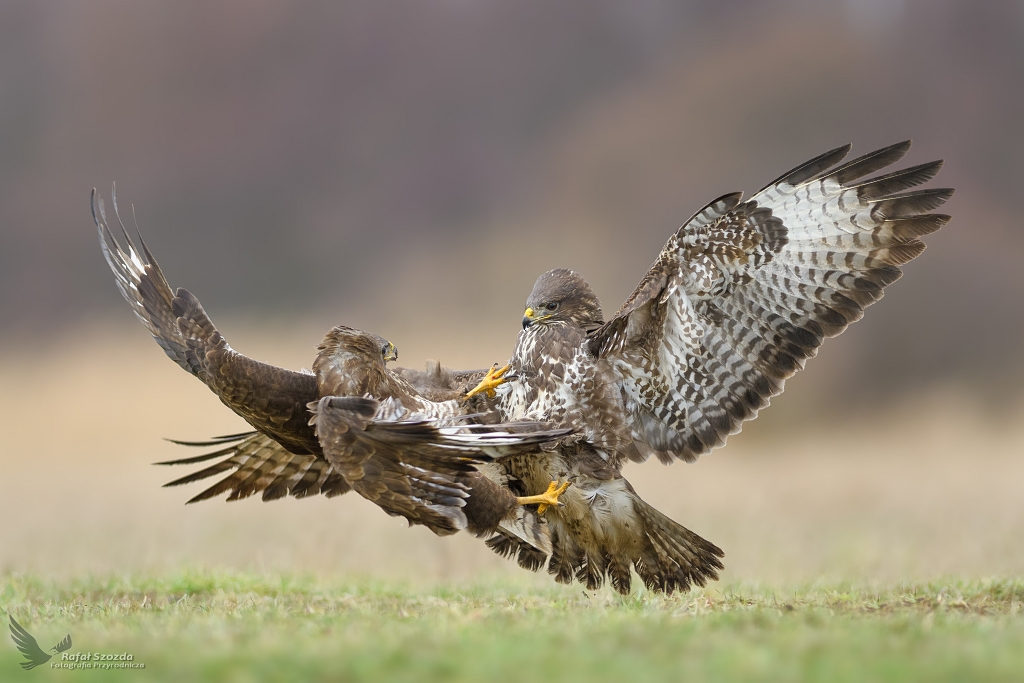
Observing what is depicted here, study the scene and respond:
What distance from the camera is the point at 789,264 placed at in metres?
5.31

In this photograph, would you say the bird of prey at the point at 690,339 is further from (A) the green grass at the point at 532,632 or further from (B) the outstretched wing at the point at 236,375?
(B) the outstretched wing at the point at 236,375

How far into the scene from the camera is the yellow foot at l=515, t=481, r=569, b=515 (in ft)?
17.8

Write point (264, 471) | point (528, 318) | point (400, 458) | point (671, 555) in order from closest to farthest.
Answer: point (400, 458)
point (671, 555)
point (528, 318)
point (264, 471)

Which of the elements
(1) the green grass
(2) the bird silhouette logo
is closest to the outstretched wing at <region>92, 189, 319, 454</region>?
(1) the green grass

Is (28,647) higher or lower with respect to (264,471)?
lower

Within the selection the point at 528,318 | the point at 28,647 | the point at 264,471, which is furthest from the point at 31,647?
the point at 528,318

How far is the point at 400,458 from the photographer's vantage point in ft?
15.3

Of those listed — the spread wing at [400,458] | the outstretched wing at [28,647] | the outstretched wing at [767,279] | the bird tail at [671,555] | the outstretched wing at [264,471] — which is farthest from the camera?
the outstretched wing at [264,471]

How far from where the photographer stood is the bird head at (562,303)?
229 inches

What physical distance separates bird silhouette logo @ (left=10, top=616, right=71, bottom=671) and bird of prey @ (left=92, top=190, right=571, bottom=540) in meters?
1.36

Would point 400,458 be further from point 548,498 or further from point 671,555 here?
point 671,555

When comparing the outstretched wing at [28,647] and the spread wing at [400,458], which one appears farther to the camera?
the spread wing at [400,458]

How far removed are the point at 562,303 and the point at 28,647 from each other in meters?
3.38

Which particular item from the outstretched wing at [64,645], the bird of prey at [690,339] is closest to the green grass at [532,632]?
the outstretched wing at [64,645]
